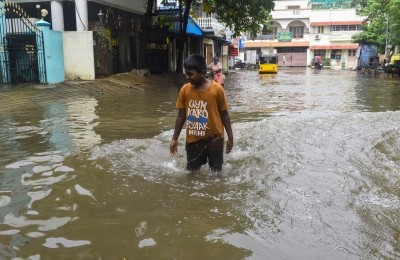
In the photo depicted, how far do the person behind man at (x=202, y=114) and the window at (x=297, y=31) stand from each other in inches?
2330

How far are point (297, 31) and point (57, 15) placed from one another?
48958 mm

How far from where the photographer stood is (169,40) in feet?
86.4

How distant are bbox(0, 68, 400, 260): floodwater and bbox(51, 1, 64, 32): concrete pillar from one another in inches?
394

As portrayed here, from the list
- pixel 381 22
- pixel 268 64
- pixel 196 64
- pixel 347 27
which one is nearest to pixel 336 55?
pixel 347 27

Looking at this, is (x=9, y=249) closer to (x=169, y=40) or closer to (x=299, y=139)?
(x=299, y=139)

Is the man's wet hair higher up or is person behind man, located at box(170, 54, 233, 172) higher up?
the man's wet hair

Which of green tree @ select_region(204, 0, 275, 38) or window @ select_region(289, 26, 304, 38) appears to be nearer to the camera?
green tree @ select_region(204, 0, 275, 38)

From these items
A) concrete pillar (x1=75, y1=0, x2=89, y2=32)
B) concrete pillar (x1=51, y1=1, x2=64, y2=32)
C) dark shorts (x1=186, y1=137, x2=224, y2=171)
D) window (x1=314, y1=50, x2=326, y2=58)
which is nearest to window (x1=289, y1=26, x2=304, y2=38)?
window (x1=314, y1=50, x2=326, y2=58)

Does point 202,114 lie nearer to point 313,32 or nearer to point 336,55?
point 313,32

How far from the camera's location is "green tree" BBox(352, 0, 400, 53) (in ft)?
86.9

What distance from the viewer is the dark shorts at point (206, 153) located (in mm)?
4742

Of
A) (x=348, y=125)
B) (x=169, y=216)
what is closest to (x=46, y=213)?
(x=169, y=216)

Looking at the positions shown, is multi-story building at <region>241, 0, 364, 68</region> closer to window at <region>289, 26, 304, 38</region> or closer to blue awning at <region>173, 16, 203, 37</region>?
window at <region>289, 26, 304, 38</region>

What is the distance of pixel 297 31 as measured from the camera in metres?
61.2
